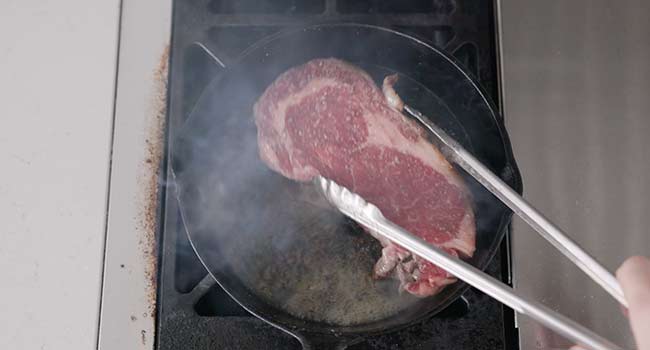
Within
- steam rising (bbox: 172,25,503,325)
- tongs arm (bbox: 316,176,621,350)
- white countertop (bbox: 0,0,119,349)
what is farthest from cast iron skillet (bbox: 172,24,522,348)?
white countertop (bbox: 0,0,119,349)

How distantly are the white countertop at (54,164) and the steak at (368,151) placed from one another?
335mm

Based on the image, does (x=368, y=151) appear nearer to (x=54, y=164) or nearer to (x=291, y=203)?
(x=291, y=203)

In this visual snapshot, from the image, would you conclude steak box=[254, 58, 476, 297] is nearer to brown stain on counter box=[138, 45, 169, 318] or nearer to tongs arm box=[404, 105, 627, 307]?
tongs arm box=[404, 105, 627, 307]

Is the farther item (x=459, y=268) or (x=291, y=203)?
(x=291, y=203)

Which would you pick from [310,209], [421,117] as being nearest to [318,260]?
[310,209]

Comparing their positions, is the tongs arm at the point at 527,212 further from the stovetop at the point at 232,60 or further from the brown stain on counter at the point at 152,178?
the brown stain on counter at the point at 152,178

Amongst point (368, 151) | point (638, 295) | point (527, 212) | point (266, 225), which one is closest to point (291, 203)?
point (266, 225)

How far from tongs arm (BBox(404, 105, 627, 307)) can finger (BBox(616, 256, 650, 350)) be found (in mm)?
53

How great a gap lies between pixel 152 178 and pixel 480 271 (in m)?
0.64

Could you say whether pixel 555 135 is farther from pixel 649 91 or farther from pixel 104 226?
pixel 104 226

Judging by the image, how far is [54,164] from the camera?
121 centimetres

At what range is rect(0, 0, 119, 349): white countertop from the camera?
3.74 ft

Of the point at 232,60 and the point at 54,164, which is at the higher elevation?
the point at 232,60

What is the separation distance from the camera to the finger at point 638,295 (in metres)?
0.74
